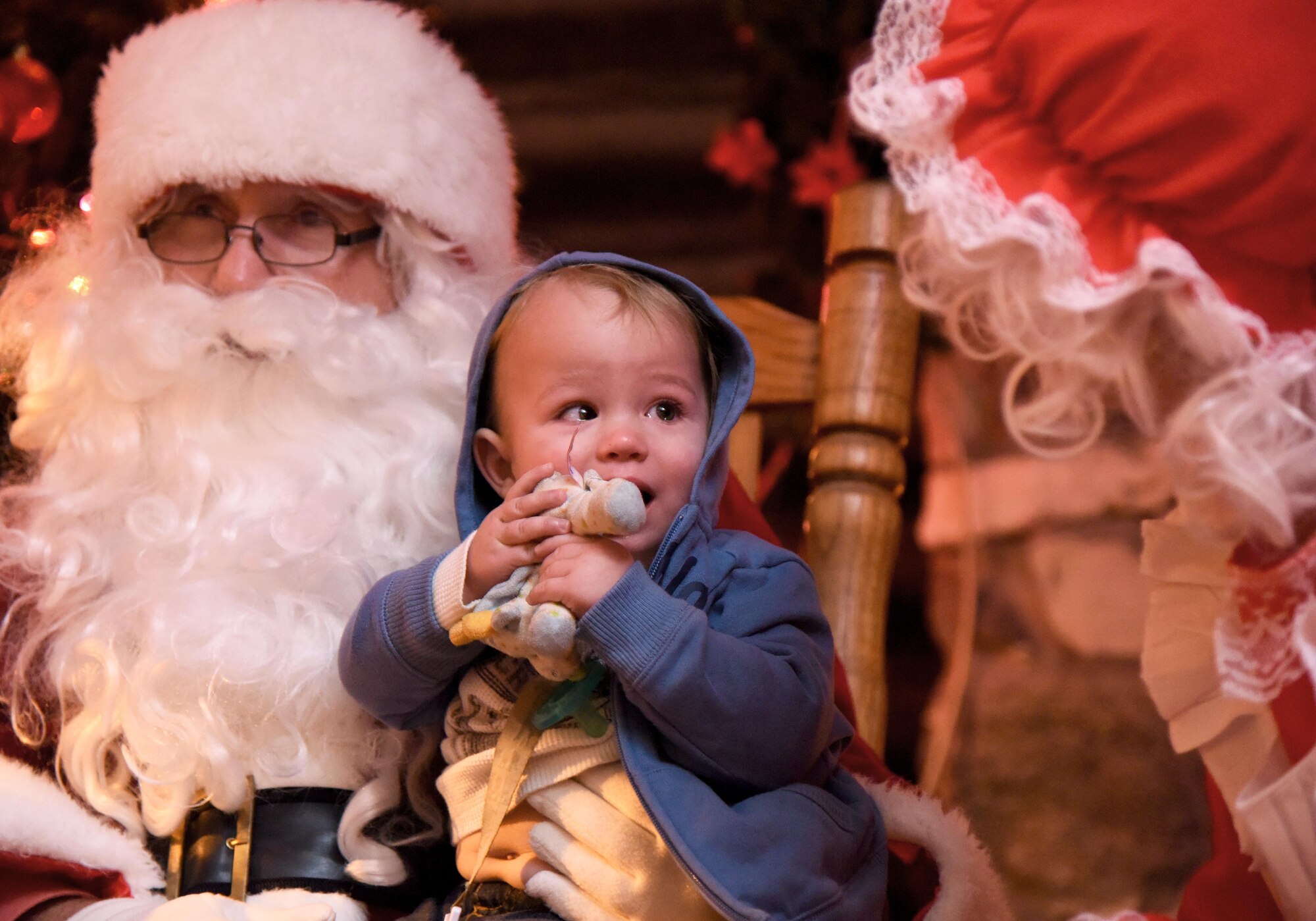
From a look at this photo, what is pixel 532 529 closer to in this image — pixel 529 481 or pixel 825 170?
pixel 529 481

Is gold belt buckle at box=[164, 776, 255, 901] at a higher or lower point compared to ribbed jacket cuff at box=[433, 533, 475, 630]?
lower

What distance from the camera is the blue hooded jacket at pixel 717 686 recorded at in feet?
2.98

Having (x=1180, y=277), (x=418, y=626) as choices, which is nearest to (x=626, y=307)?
(x=418, y=626)

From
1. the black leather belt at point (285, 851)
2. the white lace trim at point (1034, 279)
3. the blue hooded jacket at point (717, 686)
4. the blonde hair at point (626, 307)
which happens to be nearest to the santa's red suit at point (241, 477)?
the black leather belt at point (285, 851)

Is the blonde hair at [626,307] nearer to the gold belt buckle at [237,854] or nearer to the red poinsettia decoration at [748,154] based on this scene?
the gold belt buckle at [237,854]

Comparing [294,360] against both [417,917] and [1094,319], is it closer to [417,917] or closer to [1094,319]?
[417,917]

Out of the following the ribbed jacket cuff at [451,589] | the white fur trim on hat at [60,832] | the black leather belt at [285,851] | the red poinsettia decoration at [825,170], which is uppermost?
the ribbed jacket cuff at [451,589]

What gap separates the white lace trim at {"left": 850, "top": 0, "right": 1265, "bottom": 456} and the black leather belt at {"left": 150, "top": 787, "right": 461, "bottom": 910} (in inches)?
28.0

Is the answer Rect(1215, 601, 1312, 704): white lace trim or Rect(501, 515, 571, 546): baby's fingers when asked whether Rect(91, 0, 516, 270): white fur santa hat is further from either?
Rect(1215, 601, 1312, 704): white lace trim

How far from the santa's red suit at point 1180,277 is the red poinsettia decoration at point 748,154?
1350 mm

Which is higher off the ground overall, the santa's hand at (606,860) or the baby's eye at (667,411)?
the baby's eye at (667,411)

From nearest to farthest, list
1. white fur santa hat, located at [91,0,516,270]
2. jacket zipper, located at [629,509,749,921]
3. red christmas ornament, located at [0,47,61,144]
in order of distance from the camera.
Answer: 1. jacket zipper, located at [629,509,749,921]
2. white fur santa hat, located at [91,0,516,270]
3. red christmas ornament, located at [0,47,61,144]

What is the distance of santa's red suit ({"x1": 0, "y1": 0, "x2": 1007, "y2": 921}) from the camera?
1.15 meters

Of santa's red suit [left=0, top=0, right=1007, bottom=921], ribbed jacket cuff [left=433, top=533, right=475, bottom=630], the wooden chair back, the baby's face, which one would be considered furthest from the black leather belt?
the wooden chair back
